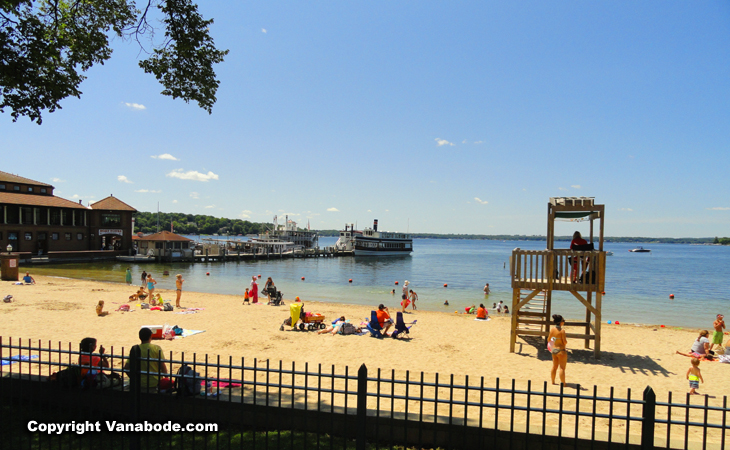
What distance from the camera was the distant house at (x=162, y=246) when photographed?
56250 mm

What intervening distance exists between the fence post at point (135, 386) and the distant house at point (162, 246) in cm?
5553

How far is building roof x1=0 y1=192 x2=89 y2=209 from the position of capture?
46594 mm

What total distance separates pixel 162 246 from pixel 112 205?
8684mm

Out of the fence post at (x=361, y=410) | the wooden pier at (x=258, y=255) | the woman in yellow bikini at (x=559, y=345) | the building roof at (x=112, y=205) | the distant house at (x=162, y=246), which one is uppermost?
the building roof at (x=112, y=205)

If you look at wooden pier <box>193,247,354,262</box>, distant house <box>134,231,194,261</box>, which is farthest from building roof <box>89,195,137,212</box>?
wooden pier <box>193,247,354,262</box>

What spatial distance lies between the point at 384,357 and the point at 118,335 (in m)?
8.41

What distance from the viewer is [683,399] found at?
8.52 m

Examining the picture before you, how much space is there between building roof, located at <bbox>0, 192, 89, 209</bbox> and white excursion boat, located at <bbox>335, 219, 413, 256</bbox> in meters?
47.4

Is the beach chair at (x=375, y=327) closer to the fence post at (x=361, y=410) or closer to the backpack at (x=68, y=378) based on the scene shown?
the backpack at (x=68, y=378)

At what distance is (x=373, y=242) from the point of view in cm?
8700

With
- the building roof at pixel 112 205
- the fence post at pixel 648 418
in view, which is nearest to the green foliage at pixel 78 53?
the fence post at pixel 648 418

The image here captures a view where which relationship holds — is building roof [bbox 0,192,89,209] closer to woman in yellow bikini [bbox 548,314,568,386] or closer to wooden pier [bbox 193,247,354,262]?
wooden pier [bbox 193,247,354,262]

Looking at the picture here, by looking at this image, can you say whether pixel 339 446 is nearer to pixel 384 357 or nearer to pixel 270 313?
pixel 384 357

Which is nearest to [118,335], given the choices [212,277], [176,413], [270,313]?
[270,313]
